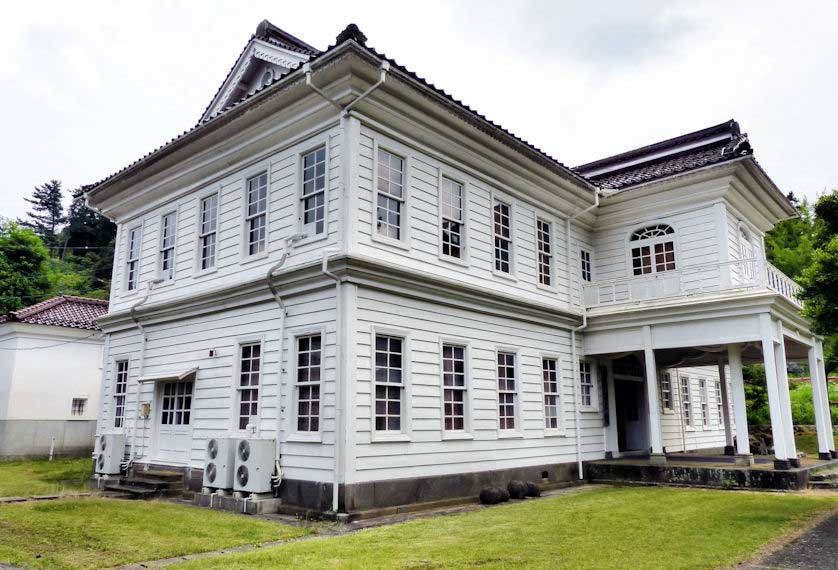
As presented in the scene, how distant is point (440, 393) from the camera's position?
11.9 m

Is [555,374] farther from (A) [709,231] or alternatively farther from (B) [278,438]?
(B) [278,438]

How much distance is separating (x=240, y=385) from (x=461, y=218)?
18.4 feet

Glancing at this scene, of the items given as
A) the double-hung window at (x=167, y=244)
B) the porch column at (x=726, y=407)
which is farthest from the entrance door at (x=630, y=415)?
the double-hung window at (x=167, y=244)

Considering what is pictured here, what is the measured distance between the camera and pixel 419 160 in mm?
12406

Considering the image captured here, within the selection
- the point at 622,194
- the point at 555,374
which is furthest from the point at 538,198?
the point at 555,374

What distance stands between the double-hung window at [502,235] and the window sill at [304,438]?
5.83 meters

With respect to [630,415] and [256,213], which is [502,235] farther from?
[630,415]

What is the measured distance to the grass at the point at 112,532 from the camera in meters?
7.18

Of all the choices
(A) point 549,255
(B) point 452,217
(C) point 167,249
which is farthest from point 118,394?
(A) point 549,255

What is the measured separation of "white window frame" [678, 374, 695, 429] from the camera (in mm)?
20316

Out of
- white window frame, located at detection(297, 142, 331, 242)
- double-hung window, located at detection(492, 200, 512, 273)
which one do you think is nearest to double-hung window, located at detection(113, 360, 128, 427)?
white window frame, located at detection(297, 142, 331, 242)

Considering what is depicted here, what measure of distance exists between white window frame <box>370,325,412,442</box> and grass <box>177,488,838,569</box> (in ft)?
4.92

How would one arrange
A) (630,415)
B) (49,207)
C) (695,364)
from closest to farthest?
(695,364) → (630,415) → (49,207)

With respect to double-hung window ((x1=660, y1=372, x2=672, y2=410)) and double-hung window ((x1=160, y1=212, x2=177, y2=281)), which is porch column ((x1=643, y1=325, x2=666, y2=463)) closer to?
double-hung window ((x1=660, y1=372, x2=672, y2=410))
